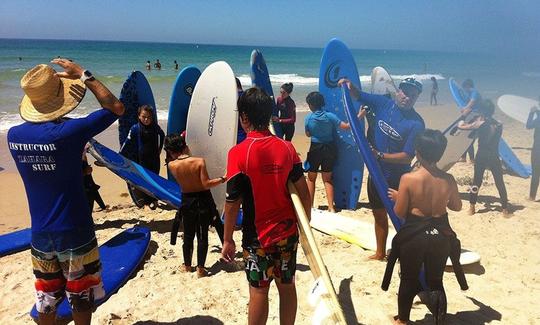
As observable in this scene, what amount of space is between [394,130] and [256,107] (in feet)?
6.18

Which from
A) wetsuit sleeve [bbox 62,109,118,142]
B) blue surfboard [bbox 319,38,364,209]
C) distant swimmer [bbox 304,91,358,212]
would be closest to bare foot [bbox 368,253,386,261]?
distant swimmer [bbox 304,91,358,212]

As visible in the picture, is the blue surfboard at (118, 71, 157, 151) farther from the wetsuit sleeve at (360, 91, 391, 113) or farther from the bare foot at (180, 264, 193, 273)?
the wetsuit sleeve at (360, 91, 391, 113)

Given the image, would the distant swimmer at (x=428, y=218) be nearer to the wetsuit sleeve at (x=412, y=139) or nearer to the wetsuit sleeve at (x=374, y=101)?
the wetsuit sleeve at (x=412, y=139)

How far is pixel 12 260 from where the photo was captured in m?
4.27

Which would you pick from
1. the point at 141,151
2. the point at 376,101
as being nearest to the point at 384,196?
the point at 376,101

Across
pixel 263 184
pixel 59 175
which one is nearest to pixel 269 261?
pixel 263 184

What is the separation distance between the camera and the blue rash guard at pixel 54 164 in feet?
7.00

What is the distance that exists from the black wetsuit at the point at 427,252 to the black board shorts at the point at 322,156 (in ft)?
8.66

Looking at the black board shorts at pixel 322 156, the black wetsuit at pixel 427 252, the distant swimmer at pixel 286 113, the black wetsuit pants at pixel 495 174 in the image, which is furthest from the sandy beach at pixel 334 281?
the distant swimmer at pixel 286 113

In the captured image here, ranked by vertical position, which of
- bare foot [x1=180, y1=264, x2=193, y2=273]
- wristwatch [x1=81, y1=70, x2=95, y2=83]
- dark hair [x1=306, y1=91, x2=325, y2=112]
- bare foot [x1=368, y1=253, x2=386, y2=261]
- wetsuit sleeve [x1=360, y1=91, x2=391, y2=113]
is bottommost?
bare foot [x1=180, y1=264, x2=193, y2=273]

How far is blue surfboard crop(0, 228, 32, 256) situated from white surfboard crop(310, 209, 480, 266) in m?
3.13

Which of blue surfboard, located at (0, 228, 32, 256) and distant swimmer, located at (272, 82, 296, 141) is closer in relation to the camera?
blue surfboard, located at (0, 228, 32, 256)

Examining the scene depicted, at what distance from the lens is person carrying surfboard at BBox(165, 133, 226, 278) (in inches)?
143

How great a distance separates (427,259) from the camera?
2707 millimetres
